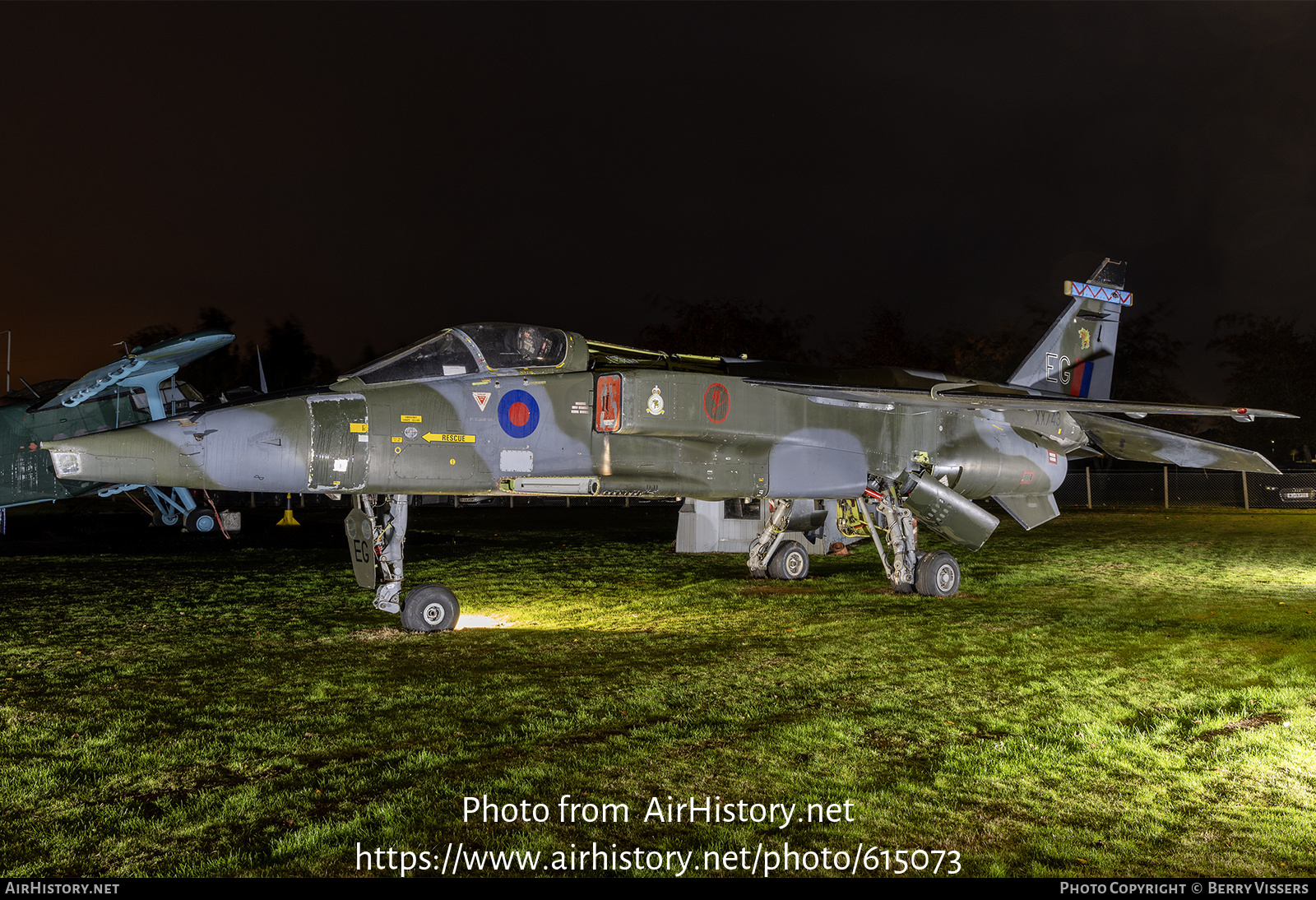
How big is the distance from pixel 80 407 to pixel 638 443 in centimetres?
1334

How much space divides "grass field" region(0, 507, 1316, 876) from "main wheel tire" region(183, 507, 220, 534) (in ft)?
29.5

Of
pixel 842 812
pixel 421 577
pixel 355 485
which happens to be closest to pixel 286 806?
pixel 842 812

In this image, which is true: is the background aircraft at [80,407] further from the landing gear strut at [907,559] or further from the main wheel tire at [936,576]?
the main wheel tire at [936,576]

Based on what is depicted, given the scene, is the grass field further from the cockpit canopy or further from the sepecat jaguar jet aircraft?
the cockpit canopy

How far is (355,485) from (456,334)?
1.88 m

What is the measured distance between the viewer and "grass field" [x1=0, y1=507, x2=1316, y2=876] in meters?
3.89

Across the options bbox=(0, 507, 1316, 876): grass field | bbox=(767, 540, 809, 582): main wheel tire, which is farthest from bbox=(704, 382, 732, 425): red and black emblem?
bbox=(767, 540, 809, 582): main wheel tire

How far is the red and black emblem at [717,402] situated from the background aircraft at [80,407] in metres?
10.3

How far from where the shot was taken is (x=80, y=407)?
56.2 feet

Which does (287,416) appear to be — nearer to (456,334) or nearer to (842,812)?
(456,334)

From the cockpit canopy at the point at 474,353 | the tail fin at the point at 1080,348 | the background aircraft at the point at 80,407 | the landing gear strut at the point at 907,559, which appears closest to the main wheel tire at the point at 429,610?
the cockpit canopy at the point at 474,353

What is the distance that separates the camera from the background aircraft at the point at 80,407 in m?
16.0

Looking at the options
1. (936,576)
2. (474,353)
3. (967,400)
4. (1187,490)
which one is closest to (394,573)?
(474,353)

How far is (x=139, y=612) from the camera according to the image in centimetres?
1050
